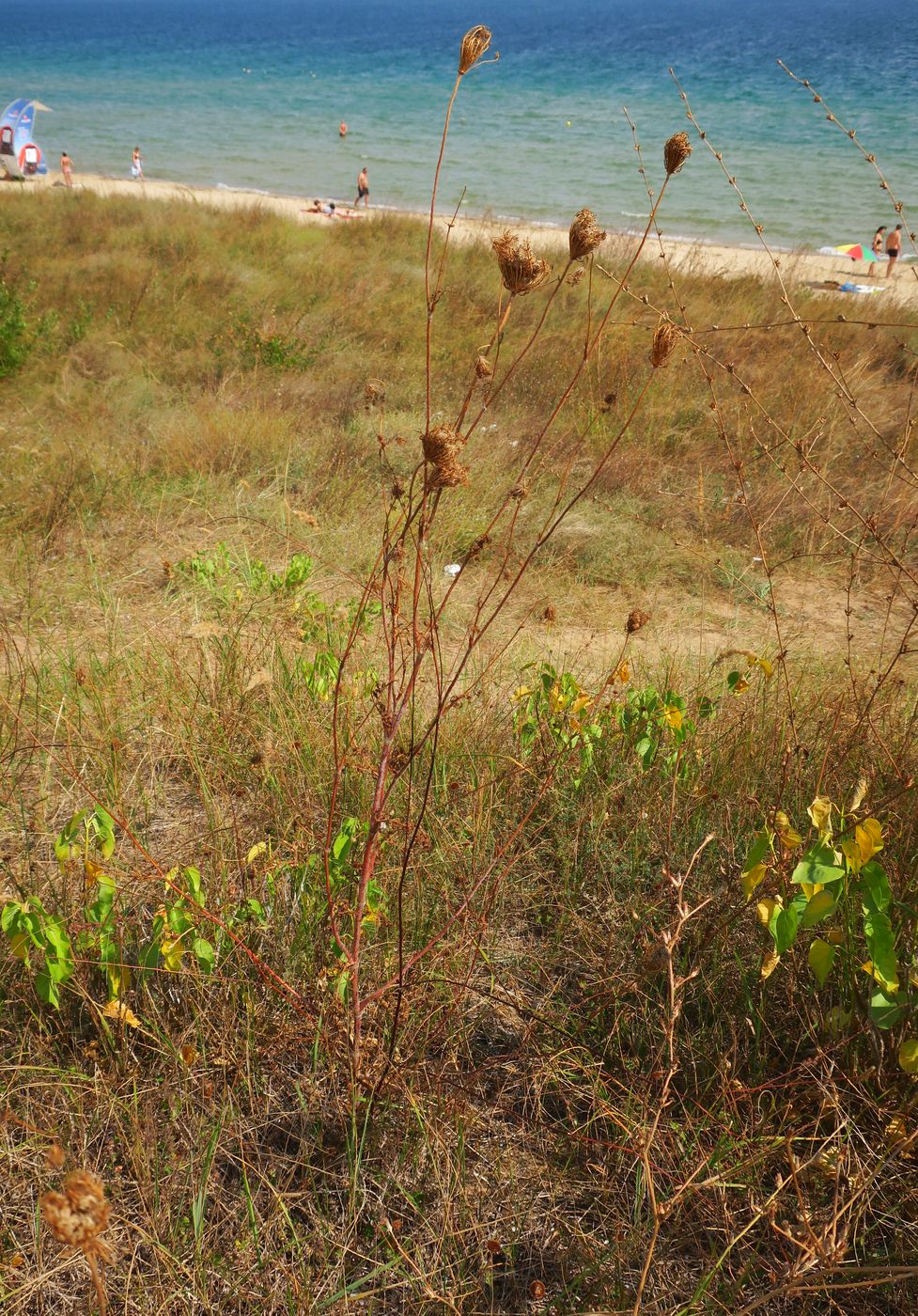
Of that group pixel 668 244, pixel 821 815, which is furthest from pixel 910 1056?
pixel 668 244

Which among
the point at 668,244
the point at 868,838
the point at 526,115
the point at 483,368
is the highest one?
the point at 526,115

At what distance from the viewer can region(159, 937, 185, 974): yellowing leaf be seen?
4.99ft

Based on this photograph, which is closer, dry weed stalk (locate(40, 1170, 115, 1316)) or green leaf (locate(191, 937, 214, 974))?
dry weed stalk (locate(40, 1170, 115, 1316))

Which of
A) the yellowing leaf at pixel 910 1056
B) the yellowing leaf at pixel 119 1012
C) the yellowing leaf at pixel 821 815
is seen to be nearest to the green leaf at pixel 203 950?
the yellowing leaf at pixel 119 1012

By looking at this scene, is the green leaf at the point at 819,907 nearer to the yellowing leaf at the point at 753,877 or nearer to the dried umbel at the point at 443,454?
the yellowing leaf at the point at 753,877

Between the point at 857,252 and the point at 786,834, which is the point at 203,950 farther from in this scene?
the point at 857,252

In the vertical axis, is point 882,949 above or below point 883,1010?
above

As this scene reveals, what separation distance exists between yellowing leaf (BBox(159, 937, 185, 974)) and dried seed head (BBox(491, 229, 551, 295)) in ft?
3.99

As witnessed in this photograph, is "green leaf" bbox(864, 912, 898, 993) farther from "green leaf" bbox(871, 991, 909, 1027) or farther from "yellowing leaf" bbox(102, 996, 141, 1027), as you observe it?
"yellowing leaf" bbox(102, 996, 141, 1027)

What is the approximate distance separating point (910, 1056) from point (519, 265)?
1.33 metres

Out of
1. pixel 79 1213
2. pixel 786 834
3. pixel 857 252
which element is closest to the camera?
pixel 79 1213

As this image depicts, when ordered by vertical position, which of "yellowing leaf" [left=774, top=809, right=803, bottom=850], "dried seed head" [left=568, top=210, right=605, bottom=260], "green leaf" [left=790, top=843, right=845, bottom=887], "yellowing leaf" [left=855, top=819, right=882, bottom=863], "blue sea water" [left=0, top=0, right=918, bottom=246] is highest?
"blue sea water" [left=0, top=0, right=918, bottom=246]

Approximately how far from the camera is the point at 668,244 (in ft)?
51.4

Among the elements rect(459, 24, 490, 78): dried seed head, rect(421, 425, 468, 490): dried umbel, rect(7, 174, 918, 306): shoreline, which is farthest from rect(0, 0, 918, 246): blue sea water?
rect(7, 174, 918, 306): shoreline
